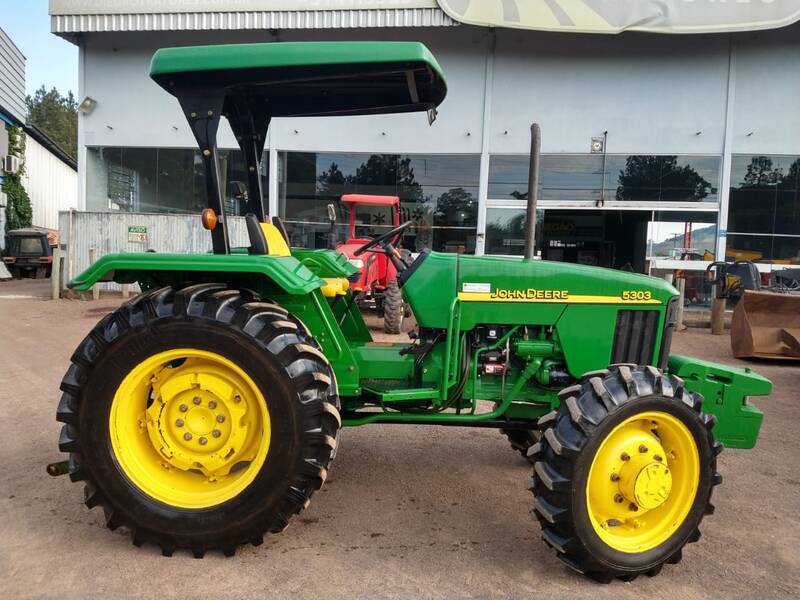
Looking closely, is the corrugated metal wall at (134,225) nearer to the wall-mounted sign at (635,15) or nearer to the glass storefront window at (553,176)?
the glass storefront window at (553,176)

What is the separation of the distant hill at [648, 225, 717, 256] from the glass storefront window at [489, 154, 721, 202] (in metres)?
0.67

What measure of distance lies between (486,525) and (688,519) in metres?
0.93

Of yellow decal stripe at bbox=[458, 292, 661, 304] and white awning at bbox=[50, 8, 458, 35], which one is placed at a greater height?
white awning at bbox=[50, 8, 458, 35]

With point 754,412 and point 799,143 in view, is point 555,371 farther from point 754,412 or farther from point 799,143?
point 799,143

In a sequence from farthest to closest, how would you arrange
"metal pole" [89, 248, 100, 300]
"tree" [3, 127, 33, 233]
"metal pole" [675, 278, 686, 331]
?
"tree" [3, 127, 33, 233] < "metal pole" [89, 248, 100, 300] < "metal pole" [675, 278, 686, 331]

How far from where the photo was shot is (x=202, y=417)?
2689 mm

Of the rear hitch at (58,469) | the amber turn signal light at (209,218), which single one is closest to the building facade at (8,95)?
the rear hitch at (58,469)

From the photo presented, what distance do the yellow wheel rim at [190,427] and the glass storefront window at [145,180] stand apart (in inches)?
462

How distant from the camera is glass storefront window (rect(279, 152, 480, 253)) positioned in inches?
524

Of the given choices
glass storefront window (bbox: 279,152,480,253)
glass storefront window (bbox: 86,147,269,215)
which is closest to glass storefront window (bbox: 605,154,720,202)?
glass storefront window (bbox: 279,152,480,253)

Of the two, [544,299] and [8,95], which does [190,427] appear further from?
[8,95]

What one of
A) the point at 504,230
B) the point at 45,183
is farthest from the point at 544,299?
the point at 45,183

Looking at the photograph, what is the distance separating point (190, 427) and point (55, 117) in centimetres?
6339

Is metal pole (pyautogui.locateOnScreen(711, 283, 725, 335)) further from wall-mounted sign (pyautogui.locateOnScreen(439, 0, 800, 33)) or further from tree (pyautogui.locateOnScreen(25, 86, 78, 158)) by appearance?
tree (pyautogui.locateOnScreen(25, 86, 78, 158))
